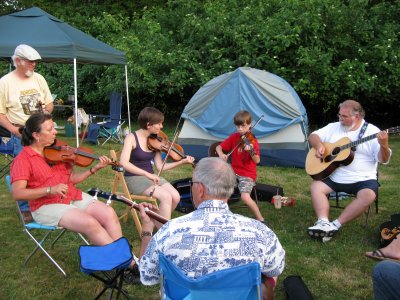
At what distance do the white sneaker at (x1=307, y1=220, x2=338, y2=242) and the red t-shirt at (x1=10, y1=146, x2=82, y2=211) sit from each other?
79.4 inches

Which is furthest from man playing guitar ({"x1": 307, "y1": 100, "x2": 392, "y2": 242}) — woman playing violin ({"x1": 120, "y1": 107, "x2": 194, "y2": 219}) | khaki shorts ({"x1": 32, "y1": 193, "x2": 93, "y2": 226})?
khaki shorts ({"x1": 32, "y1": 193, "x2": 93, "y2": 226})

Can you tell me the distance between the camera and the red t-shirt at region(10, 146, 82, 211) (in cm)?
301

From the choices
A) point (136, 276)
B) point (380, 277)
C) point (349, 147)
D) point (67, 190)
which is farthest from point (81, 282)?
point (349, 147)

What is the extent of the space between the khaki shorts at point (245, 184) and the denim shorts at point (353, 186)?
677 millimetres

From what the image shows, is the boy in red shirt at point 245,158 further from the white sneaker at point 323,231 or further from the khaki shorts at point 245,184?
the white sneaker at point 323,231

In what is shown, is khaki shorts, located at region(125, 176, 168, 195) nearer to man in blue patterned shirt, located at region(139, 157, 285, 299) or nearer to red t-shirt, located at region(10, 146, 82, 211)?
red t-shirt, located at region(10, 146, 82, 211)

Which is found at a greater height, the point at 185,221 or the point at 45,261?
the point at 185,221

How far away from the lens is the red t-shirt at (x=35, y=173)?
301 centimetres

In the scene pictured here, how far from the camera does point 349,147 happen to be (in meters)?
4.16

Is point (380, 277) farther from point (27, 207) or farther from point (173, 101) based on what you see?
point (173, 101)

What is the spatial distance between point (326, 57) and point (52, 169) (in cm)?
753

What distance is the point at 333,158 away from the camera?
420cm

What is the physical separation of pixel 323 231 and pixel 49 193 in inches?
87.8

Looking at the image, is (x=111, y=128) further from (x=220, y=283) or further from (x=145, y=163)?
(x=220, y=283)
